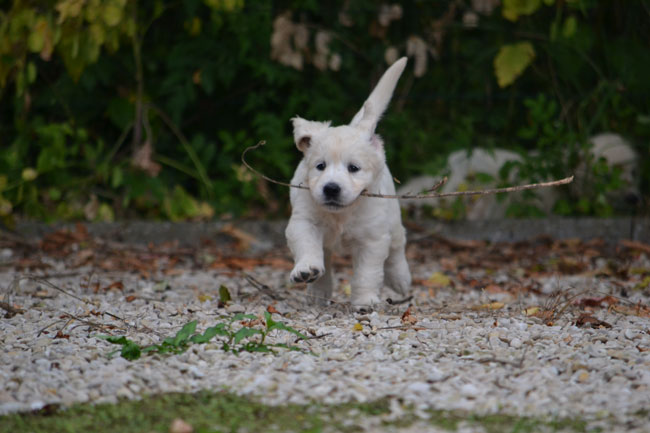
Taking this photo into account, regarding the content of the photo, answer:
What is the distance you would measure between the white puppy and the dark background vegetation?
2466 mm

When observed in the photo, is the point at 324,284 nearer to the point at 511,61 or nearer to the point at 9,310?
the point at 9,310

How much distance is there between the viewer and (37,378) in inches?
93.1

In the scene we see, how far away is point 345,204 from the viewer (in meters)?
3.37

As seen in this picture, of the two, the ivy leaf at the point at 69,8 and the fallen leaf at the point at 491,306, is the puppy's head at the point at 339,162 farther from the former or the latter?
the ivy leaf at the point at 69,8

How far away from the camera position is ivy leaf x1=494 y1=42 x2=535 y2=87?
20.8 feet

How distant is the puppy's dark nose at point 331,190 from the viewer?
332 centimetres

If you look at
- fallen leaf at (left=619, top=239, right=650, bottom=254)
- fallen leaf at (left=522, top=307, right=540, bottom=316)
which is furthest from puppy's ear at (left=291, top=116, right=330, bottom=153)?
fallen leaf at (left=619, top=239, right=650, bottom=254)

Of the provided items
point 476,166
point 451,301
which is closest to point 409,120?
point 476,166

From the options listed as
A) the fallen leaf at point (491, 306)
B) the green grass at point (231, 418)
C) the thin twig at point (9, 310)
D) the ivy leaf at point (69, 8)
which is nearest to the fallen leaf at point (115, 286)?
the thin twig at point (9, 310)

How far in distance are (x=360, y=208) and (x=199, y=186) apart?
10.8 ft

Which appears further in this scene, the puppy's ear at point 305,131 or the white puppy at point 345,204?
the puppy's ear at point 305,131

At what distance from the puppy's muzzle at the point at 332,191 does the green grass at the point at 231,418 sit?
4.09 ft

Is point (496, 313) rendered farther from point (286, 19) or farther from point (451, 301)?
point (286, 19)

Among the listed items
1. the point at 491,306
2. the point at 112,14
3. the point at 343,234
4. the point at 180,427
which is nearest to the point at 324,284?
the point at 343,234
